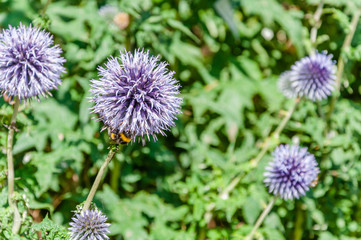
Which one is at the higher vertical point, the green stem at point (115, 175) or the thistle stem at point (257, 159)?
the green stem at point (115, 175)

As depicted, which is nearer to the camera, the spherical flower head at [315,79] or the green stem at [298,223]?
the spherical flower head at [315,79]

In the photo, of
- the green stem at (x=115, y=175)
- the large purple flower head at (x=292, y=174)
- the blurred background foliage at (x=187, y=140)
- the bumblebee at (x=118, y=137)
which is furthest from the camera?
the green stem at (x=115, y=175)

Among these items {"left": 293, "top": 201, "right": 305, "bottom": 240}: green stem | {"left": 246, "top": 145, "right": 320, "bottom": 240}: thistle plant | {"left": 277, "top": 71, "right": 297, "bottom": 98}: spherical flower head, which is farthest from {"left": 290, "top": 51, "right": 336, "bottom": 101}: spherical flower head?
{"left": 293, "top": 201, "right": 305, "bottom": 240}: green stem

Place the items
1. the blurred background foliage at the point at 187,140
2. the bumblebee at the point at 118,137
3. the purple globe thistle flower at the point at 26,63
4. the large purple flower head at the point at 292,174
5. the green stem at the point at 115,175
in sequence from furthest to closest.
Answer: the green stem at the point at 115,175 → the blurred background foliage at the point at 187,140 → the large purple flower head at the point at 292,174 → the purple globe thistle flower at the point at 26,63 → the bumblebee at the point at 118,137

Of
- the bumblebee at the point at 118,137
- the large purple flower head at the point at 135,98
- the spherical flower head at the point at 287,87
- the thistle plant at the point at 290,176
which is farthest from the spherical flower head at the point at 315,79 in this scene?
the bumblebee at the point at 118,137

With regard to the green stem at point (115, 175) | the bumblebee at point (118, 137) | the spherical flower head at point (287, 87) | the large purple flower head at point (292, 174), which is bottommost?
the bumblebee at point (118, 137)

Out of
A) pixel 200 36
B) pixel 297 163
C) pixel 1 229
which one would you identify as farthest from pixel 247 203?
pixel 200 36

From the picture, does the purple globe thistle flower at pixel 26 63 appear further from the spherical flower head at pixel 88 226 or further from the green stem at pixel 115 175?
the green stem at pixel 115 175

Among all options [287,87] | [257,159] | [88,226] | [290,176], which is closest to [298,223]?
[257,159]

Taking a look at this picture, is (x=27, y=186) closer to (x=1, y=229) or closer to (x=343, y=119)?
(x=1, y=229)
